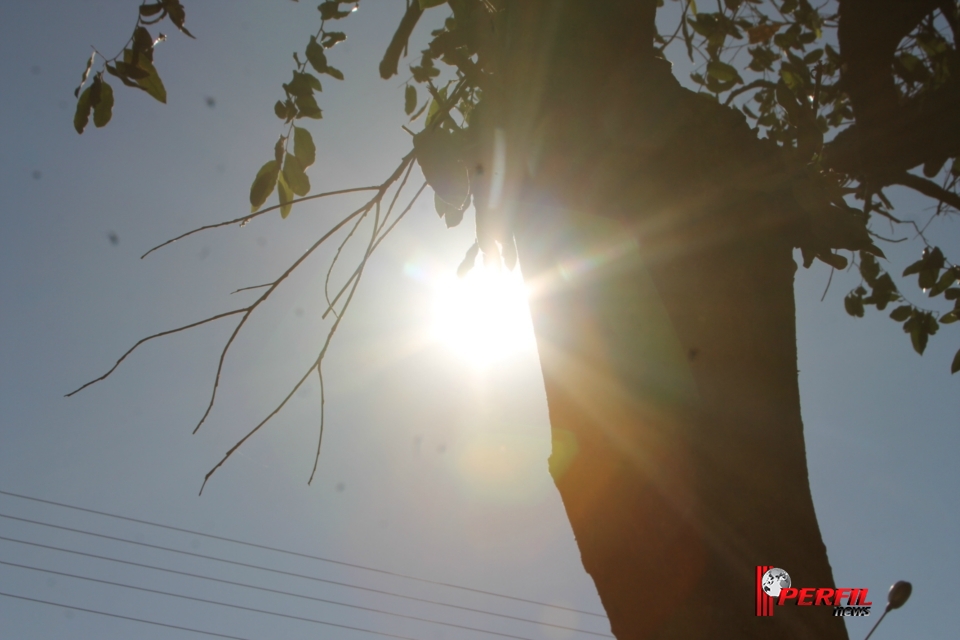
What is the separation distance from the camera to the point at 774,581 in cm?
69

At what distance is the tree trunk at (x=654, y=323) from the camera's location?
0.68 meters

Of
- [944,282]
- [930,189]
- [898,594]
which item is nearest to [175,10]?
[898,594]

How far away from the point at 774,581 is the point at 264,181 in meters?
1.56

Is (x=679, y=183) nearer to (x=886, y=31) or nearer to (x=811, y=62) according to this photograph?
(x=886, y=31)

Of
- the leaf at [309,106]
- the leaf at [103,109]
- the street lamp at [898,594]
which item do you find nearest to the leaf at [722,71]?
the leaf at [309,106]

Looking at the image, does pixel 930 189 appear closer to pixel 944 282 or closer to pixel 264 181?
pixel 944 282

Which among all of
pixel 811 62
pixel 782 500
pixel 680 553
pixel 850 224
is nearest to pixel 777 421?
pixel 782 500

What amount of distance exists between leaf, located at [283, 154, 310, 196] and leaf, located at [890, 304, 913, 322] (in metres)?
2.98

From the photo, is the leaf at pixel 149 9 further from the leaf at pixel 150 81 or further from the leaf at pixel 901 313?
the leaf at pixel 901 313

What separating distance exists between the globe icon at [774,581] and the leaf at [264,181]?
155cm

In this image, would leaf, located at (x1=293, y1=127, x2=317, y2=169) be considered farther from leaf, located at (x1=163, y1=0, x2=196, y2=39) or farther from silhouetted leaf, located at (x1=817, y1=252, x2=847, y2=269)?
silhouetted leaf, located at (x1=817, y1=252, x2=847, y2=269)

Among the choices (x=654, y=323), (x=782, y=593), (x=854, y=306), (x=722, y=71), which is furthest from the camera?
(x=854, y=306)

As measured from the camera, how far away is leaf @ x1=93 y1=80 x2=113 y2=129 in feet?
4.97

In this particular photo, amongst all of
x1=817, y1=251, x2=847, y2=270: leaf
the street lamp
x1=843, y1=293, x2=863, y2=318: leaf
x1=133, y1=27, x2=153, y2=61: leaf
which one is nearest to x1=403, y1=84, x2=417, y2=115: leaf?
x1=133, y1=27, x2=153, y2=61: leaf
